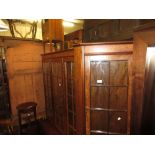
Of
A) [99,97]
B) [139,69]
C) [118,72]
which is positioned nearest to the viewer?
[139,69]

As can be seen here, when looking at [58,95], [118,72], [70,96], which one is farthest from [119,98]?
[58,95]

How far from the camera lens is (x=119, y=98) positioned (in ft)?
5.18

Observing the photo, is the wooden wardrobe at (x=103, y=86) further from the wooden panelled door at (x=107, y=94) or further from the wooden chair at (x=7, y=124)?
the wooden chair at (x=7, y=124)

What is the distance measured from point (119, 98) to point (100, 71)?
0.43 meters

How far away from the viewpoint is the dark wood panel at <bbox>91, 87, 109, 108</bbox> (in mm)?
1617

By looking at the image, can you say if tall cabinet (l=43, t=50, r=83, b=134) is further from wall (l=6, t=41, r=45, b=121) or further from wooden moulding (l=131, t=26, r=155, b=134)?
wooden moulding (l=131, t=26, r=155, b=134)

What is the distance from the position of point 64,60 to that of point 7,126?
78.6 inches

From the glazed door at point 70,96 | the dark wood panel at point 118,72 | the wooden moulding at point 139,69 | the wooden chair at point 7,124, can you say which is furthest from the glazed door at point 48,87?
the wooden moulding at point 139,69

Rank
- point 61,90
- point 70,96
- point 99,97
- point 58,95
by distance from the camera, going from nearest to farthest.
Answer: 1. point 99,97
2. point 70,96
3. point 61,90
4. point 58,95

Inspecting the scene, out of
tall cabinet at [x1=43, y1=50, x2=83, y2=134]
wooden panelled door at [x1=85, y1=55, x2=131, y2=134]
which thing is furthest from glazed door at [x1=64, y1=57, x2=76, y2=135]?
wooden panelled door at [x1=85, y1=55, x2=131, y2=134]

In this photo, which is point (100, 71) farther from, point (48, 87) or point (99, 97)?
point (48, 87)

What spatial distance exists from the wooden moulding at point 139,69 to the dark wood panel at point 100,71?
1.60ft
